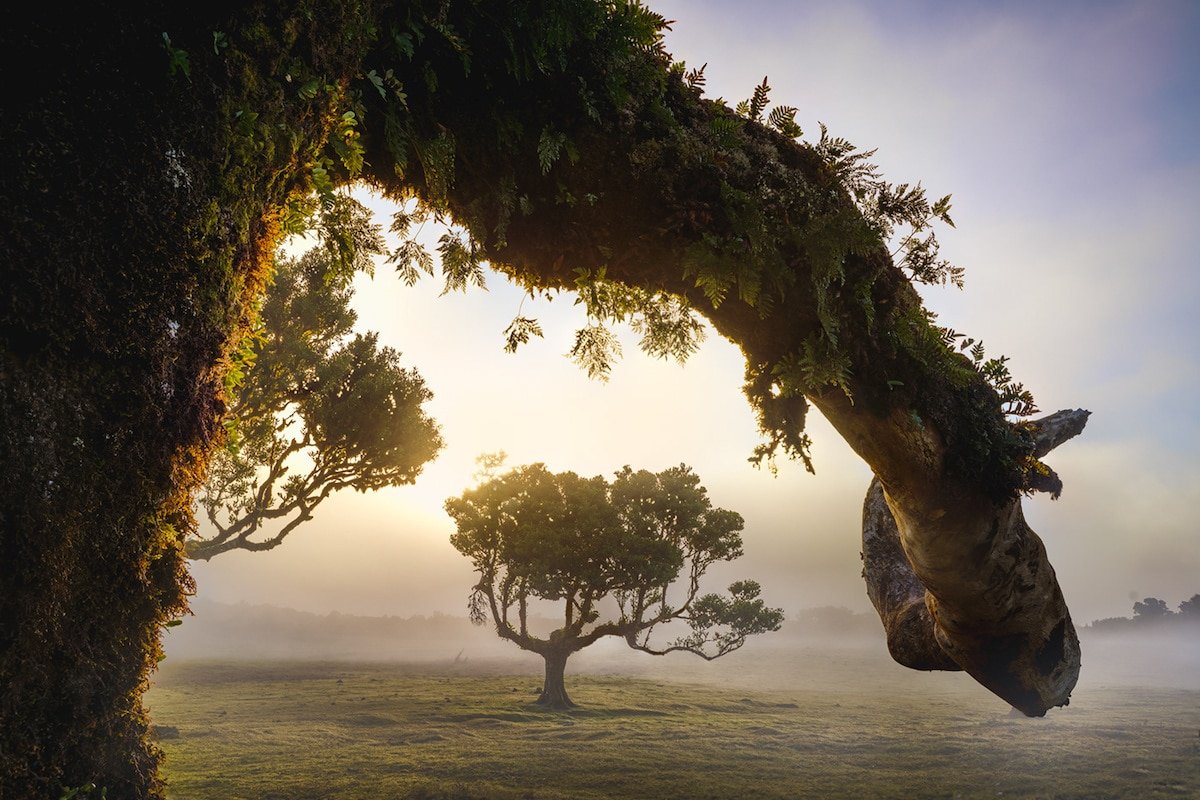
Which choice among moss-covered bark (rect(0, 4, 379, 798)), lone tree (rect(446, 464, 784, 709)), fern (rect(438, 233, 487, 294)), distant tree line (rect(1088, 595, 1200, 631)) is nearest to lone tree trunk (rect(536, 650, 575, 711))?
lone tree (rect(446, 464, 784, 709))

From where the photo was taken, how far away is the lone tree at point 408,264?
168 cm

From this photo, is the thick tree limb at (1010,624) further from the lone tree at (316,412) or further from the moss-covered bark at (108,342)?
the lone tree at (316,412)

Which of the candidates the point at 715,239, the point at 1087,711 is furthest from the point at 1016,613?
the point at 1087,711

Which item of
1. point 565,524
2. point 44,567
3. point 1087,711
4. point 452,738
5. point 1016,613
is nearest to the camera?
point 44,567

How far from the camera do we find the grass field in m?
15.2

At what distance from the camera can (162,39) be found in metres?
2.04

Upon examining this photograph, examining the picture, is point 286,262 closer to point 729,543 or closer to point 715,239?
point 715,239

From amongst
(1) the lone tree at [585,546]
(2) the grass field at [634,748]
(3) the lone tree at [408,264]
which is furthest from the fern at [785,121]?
(1) the lone tree at [585,546]

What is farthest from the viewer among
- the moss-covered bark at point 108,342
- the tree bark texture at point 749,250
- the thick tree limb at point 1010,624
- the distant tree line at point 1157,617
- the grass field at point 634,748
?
the distant tree line at point 1157,617

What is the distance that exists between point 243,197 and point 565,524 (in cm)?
2936

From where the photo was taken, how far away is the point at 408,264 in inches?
187

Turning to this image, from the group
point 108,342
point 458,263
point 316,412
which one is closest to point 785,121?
point 458,263

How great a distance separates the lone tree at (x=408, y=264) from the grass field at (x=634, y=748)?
13.0 m

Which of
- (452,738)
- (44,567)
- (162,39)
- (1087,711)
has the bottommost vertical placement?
(1087,711)
